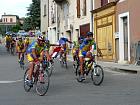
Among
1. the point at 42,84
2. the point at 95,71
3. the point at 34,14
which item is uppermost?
the point at 34,14

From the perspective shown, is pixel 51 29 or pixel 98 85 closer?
pixel 98 85

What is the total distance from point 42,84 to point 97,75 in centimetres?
303

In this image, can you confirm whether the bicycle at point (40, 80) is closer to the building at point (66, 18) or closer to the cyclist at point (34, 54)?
the cyclist at point (34, 54)

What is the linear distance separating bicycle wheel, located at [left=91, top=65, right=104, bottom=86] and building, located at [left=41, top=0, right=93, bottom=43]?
63.1 feet

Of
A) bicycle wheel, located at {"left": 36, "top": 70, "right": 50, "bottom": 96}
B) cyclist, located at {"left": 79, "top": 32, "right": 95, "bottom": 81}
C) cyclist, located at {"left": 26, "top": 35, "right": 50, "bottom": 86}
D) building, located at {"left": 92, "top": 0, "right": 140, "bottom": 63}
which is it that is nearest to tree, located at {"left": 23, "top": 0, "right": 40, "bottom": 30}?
building, located at {"left": 92, "top": 0, "right": 140, "bottom": 63}

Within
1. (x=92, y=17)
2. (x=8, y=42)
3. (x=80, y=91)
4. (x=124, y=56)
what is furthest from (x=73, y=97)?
(x=8, y=42)

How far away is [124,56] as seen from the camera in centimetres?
2795

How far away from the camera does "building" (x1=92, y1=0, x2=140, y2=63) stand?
26.0m

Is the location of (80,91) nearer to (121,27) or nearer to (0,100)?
(0,100)

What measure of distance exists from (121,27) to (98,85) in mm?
13163

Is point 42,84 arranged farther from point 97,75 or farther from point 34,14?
point 34,14

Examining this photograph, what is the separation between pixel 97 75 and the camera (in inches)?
618

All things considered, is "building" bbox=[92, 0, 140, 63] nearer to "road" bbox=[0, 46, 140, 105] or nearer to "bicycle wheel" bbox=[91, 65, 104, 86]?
"road" bbox=[0, 46, 140, 105]

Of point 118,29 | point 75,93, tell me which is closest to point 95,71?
point 75,93
